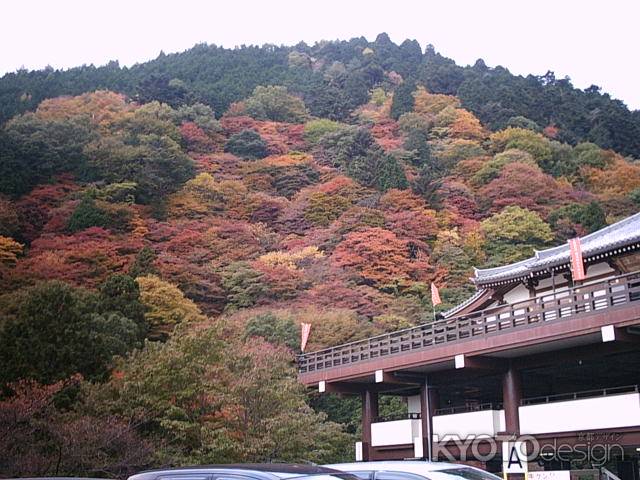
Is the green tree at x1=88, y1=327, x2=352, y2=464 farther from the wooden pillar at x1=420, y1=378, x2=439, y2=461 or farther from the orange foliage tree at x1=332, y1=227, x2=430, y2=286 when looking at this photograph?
the orange foliage tree at x1=332, y1=227, x2=430, y2=286

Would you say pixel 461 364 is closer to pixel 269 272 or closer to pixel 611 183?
pixel 269 272

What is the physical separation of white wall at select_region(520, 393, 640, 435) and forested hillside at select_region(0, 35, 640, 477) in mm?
6460

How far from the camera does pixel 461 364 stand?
22641 millimetres

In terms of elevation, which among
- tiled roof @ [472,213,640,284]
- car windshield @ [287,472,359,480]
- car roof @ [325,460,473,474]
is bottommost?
car roof @ [325,460,473,474]

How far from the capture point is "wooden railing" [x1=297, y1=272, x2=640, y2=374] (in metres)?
19.3

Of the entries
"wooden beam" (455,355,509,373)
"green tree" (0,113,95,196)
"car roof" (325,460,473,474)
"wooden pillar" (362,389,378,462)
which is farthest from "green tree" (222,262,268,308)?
"car roof" (325,460,473,474)

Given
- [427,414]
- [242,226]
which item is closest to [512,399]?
[427,414]

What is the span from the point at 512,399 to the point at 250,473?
1673 centimetres

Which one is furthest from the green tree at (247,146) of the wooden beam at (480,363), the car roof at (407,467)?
the car roof at (407,467)

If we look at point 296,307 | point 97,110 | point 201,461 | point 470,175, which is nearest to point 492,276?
point 201,461

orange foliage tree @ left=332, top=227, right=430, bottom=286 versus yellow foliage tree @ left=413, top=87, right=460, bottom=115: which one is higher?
yellow foliage tree @ left=413, top=87, right=460, bottom=115

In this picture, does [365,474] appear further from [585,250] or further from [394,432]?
[394,432]

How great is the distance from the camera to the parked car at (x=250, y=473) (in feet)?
23.3

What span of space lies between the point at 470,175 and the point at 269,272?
86.1ft
